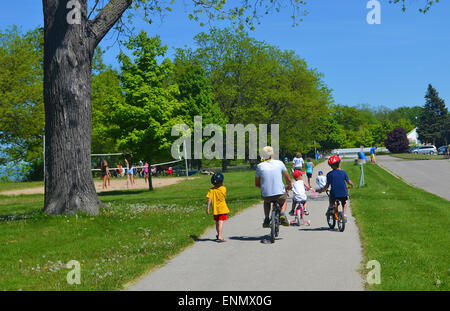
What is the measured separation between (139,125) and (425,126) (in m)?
96.9

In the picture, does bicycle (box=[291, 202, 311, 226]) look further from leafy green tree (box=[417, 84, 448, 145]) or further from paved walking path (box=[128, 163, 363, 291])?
leafy green tree (box=[417, 84, 448, 145])

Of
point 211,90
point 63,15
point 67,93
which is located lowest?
point 67,93

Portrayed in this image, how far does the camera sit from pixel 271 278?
630 cm

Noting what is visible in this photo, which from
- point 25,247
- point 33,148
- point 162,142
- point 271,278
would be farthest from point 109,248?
point 33,148

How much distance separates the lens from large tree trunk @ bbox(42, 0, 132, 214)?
12359 mm

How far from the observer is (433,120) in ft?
357

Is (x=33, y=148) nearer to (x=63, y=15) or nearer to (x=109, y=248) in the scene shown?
(x=63, y=15)

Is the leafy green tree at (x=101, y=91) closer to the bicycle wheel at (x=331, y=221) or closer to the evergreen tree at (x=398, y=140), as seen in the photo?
the bicycle wheel at (x=331, y=221)

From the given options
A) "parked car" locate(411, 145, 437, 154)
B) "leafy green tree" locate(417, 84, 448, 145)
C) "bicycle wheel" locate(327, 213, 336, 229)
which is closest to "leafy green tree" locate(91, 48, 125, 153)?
"bicycle wheel" locate(327, 213, 336, 229)

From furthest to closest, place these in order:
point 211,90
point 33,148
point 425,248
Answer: point 211,90 < point 33,148 < point 425,248

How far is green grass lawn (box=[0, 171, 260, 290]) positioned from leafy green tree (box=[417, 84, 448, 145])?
107477 millimetres

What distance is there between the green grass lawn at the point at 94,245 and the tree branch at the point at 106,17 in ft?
16.4

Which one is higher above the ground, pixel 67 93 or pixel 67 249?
pixel 67 93

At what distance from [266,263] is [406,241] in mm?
3342
